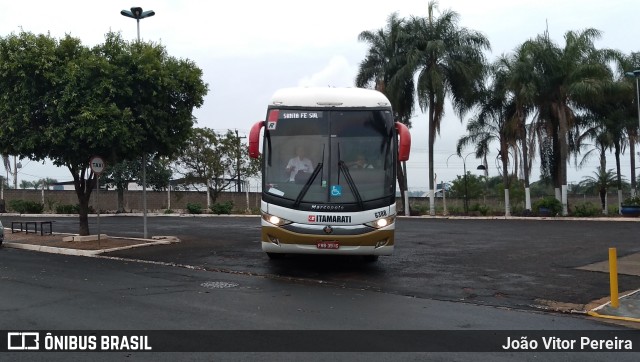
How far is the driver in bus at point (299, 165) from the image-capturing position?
1193 cm

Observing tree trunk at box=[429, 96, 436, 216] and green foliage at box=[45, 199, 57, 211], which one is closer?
tree trunk at box=[429, 96, 436, 216]

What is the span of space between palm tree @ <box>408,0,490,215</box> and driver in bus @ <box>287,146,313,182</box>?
2492 centimetres

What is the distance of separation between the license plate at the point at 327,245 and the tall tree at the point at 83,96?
8.02 m

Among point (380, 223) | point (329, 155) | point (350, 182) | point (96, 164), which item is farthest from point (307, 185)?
point (96, 164)

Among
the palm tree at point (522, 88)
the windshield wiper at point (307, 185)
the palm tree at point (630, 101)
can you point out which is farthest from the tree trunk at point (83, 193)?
the palm tree at point (630, 101)

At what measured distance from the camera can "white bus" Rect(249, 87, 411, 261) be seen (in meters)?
11.7

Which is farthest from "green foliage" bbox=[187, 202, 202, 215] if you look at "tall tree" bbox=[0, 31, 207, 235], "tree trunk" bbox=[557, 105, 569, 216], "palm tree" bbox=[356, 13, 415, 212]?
"tree trunk" bbox=[557, 105, 569, 216]

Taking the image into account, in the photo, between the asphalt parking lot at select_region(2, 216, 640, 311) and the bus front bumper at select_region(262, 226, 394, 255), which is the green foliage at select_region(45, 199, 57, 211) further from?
the bus front bumper at select_region(262, 226, 394, 255)

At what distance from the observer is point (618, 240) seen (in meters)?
19.3

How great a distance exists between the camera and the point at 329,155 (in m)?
11.9

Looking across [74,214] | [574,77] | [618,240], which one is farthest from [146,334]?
[74,214]

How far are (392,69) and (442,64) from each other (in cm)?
305

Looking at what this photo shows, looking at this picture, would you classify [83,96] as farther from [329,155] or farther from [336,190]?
[336,190]

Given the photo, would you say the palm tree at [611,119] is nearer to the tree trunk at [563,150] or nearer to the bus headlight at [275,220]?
the tree trunk at [563,150]
